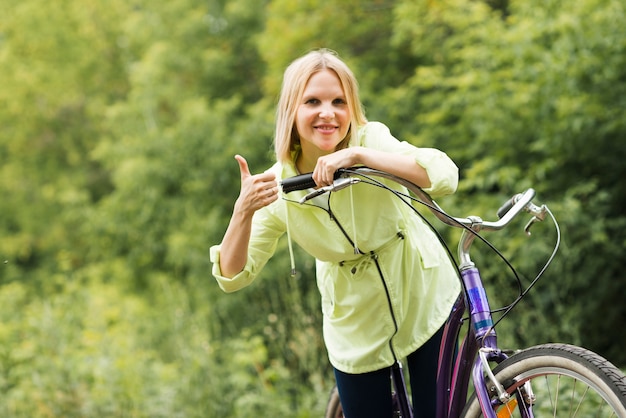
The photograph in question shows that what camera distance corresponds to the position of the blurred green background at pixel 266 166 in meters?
4.71

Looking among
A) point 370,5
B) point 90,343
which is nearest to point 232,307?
point 90,343

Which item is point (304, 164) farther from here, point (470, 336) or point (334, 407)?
point (334, 407)

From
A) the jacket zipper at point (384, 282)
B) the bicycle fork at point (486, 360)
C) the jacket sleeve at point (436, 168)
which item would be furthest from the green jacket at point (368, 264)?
the bicycle fork at point (486, 360)

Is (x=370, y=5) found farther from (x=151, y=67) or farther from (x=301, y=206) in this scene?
(x=301, y=206)

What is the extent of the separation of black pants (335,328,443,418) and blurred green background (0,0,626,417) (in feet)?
6.36

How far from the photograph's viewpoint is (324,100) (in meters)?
2.14

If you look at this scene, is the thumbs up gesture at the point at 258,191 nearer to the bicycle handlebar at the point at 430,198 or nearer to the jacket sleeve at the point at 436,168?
the bicycle handlebar at the point at 430,198

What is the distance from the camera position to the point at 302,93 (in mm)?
2145

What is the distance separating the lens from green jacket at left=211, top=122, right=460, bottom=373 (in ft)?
7.17

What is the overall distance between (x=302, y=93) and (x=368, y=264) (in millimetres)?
521

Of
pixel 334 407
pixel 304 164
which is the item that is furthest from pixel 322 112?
pixel 334 407

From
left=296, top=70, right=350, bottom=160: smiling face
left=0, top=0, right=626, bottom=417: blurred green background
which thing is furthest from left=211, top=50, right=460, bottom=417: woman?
left=0, top=0, right=626, bottom=417: blurred green background

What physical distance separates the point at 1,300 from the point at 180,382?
347 centimetres

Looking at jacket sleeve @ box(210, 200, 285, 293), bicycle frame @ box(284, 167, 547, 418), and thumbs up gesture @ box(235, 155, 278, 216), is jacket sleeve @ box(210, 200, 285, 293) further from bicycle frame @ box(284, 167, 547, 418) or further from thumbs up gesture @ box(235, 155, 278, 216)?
bicycle frame @ box(284, 167, 547, 418)
